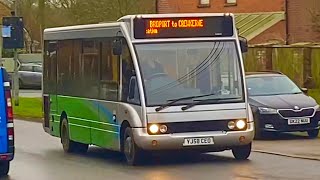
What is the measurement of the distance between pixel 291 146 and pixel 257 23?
86.4 ft

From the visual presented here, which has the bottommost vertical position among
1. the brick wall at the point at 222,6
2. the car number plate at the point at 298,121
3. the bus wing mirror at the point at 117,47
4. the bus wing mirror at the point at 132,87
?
the car number plate at the point at 298,121

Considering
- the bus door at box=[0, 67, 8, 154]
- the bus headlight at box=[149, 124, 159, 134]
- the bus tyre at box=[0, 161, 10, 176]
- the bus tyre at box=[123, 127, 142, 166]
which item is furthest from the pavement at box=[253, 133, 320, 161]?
the bus door at box=[0, 67, 8, 154]

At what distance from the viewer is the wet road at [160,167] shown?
51.1ft

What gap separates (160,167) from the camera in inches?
675

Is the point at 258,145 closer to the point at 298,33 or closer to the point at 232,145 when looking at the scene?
the point at 232,145

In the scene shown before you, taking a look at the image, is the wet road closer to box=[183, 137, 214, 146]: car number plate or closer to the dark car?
box=[183, 137, 214, 146]: car number plate

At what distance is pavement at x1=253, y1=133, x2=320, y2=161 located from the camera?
60.9ft

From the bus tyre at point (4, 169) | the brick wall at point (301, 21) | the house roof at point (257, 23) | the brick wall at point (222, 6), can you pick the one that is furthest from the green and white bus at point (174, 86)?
the brick wall at point (222, 6)

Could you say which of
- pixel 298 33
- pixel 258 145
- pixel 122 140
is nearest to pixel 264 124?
pixel 258 145

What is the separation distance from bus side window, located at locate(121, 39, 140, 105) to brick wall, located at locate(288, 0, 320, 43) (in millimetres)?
26461

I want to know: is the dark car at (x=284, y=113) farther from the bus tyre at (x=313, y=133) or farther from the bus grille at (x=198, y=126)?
the bus grille at (x=198, y=126)

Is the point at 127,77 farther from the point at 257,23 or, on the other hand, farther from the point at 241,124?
the point at 257,23

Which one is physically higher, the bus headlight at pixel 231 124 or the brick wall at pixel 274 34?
the brick wall at pixel 274 34

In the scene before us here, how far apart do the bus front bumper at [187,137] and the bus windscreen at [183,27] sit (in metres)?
1.71
